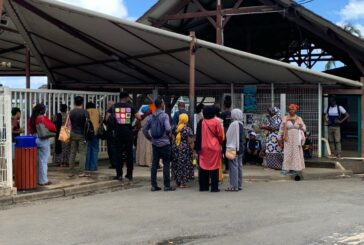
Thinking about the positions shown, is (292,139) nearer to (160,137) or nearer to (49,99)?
(160,137)

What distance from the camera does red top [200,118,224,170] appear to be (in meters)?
9.46

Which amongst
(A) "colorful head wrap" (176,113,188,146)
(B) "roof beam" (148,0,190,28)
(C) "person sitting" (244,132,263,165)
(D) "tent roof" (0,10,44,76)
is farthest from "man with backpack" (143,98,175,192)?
(B) "roof beam" (148,0,190,28)

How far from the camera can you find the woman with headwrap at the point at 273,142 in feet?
39.7

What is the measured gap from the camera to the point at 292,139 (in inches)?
443

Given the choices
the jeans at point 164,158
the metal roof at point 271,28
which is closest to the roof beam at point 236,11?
the metal roof at point 271,28

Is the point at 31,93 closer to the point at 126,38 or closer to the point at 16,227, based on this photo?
the point at 126,38

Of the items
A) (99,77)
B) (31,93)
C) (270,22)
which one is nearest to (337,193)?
(31,93)

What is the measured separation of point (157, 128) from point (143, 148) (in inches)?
Result: 122

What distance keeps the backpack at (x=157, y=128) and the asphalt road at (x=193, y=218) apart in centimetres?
112

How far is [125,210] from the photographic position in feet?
25.8

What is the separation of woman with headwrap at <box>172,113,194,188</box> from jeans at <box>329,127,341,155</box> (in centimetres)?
524

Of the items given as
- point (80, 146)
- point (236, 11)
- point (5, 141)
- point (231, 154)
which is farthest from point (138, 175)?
point (236, 11)

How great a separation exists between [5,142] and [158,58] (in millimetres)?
5305

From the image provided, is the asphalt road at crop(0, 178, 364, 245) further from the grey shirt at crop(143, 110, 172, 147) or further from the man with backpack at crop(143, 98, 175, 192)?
the grey shirt at crop(143, 110, 172, 147)
